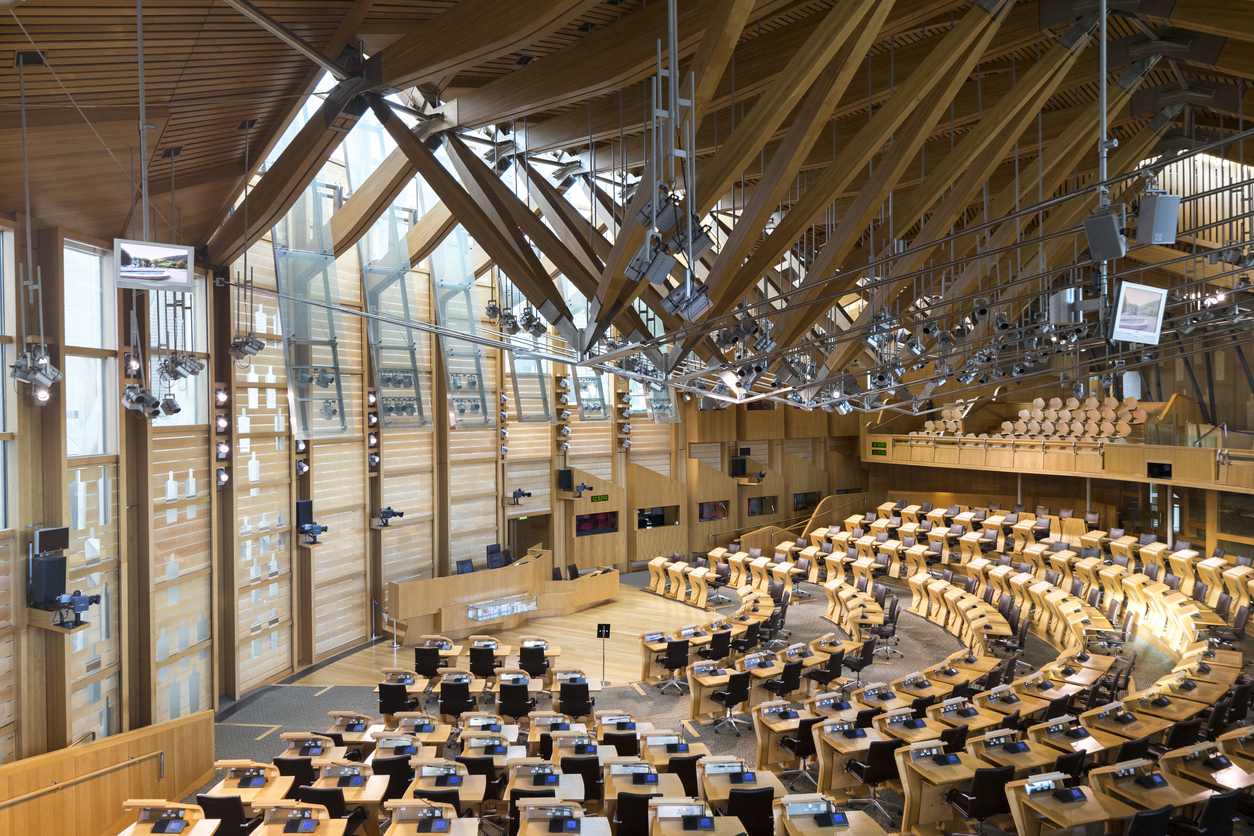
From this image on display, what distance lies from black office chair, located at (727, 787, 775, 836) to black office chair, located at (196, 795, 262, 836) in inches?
157

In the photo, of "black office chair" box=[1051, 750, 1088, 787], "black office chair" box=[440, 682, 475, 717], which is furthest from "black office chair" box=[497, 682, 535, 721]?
"black office chair" box=[1051, 750, 1088, 787]

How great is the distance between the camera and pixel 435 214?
13.4 m

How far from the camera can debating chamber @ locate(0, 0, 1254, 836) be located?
6289 mm

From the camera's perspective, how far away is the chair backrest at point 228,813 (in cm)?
657

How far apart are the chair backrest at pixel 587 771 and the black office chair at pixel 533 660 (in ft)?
13.7

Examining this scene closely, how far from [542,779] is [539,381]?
8180 mm

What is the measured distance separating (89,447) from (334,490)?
4.74 meters

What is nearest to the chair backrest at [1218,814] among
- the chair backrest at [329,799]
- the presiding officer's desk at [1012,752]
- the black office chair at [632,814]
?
the presiding officer's desk at [1012,752]

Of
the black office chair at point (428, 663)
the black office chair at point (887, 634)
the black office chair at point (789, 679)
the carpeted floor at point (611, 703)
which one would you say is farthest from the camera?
the black office chair at point (887, 634)

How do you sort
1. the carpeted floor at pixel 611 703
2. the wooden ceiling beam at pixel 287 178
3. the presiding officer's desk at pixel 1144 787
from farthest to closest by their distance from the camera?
the carpeted floor at pixel 611 703 → the wooden ceiling beam at pixel 287 178 → the presiding officer's desk at pixel 1144 787

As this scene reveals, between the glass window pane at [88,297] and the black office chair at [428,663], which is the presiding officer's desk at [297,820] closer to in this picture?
the black office chair at [428,663]

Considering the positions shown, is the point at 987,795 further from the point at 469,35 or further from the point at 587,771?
the point at 469,35

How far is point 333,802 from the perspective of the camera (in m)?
6.76

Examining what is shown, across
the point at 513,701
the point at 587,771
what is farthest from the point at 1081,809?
the point at 513,701
